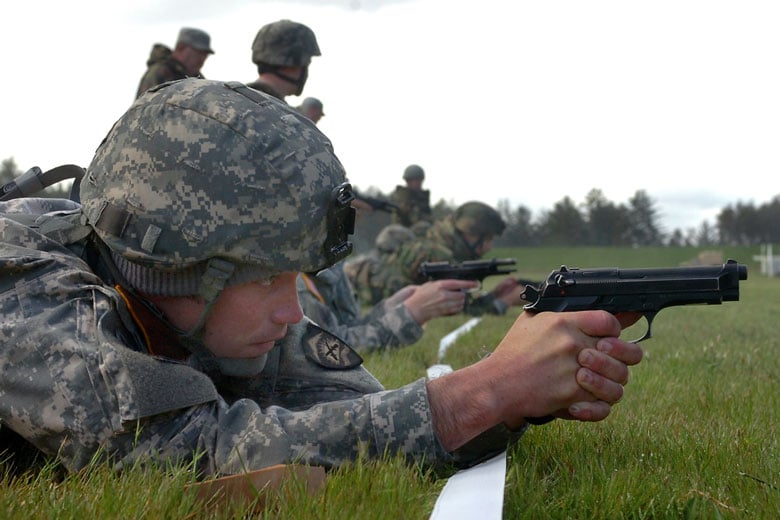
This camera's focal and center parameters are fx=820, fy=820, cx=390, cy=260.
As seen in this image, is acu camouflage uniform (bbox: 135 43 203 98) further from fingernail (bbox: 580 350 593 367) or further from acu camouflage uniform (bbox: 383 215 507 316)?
fingernail (bbox: 580 350 593 367)

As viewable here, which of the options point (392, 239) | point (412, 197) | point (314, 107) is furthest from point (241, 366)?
point (412, 197)

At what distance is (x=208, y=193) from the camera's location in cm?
224

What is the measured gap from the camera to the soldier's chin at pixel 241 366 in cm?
252

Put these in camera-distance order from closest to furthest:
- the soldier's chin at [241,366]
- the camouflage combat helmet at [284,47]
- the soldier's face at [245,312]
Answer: the soldier's face at [245,312] < the soldier's chin at [241,366] < the camouflage combat helmet at [284,47]

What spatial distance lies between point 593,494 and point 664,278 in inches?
29.1

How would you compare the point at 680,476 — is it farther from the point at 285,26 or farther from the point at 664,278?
the point at 285,26

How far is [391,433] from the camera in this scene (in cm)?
216

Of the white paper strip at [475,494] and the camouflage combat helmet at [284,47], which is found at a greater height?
the camouflage combat helmet at [284,47]

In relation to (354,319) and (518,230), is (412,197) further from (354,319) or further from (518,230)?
(518,230)

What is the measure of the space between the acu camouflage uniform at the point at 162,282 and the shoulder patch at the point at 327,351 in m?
0.38

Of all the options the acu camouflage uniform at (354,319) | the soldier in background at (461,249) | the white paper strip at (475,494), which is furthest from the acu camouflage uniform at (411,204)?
the white paper strip at (475,494)

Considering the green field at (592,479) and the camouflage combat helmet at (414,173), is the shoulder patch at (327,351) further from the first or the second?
the camouflage combat helmet at (414,173)

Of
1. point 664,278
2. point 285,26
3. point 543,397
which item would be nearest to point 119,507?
point 543,397

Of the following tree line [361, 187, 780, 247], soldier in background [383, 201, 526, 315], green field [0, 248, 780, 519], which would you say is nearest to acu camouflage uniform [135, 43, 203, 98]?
soldier in background [383, 201, 526, 315]
